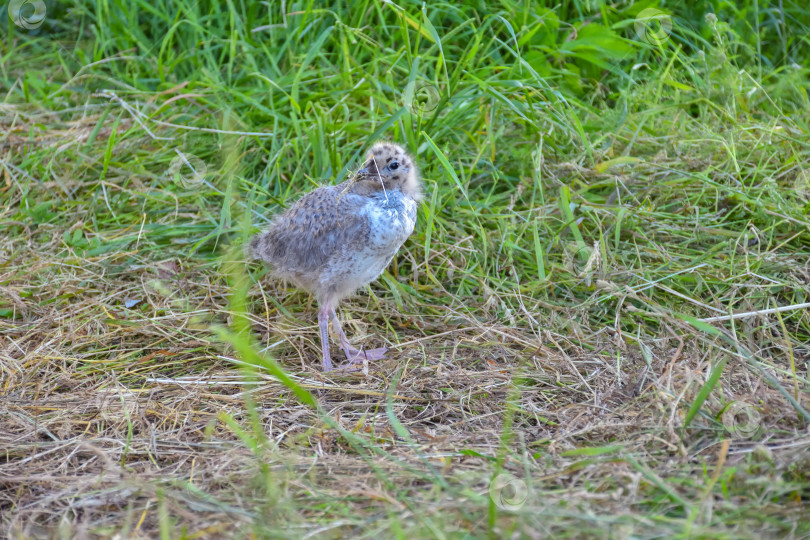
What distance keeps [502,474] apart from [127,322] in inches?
79.2

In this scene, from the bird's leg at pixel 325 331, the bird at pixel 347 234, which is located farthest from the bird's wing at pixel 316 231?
the bird's leg at pixel 325 331

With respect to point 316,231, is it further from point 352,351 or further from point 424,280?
point 424,280

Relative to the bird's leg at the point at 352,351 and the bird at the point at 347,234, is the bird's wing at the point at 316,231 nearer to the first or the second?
the bird at the point at 347,234

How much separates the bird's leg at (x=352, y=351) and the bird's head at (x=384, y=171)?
60cm

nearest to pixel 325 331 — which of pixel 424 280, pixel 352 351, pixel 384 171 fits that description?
pixel 352 351

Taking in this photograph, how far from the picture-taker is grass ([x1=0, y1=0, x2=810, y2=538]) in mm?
2279

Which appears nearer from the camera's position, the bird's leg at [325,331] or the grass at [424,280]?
the grass at [424,280]

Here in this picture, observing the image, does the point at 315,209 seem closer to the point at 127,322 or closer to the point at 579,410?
the point at 127,322

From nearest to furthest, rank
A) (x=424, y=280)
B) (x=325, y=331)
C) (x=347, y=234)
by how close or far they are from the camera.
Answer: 1. (x=347, y=234)
2. (x=325, y=331)
3. (x=424, y=280)

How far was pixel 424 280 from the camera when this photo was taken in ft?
12.6

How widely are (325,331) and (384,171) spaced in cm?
77

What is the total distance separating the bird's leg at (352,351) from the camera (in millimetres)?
3449

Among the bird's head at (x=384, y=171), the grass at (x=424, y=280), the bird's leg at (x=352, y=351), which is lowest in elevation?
the bird's leg at (x=352, y=351)

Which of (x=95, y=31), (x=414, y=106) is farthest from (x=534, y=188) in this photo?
(x=95, y=31)
